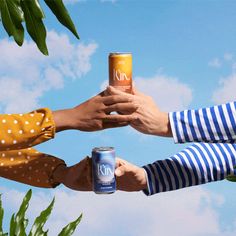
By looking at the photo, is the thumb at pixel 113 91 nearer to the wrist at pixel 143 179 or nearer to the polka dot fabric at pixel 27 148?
the polka dot fabric at pixel 27 148

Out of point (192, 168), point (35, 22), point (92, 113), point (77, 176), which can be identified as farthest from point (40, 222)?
point (35, 22)

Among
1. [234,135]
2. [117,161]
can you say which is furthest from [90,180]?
[234,135]

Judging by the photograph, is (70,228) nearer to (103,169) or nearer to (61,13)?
(103,169)

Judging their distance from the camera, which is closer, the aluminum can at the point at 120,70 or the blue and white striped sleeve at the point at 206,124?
the aluminum can at the point at 120,70

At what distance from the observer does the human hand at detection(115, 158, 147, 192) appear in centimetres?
273

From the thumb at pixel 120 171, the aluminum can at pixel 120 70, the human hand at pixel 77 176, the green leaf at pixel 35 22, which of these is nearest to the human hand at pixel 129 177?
the thumb at pixel 120 171

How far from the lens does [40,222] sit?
2.64 meters

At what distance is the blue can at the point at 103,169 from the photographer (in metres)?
2.62

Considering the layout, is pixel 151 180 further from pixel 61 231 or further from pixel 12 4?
pixel 12 4

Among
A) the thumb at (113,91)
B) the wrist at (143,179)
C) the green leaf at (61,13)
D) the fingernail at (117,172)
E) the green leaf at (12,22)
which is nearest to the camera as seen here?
the green leaf at (61,13)

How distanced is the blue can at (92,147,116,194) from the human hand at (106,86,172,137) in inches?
5.7

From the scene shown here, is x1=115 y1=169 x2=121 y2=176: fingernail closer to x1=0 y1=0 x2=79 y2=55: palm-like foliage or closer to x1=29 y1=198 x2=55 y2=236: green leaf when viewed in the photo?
x1=29 y1=198 x2=55 y2=236: green leaf

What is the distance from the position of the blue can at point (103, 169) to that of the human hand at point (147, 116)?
0.15 m

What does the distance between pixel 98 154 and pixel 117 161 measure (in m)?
0.13
